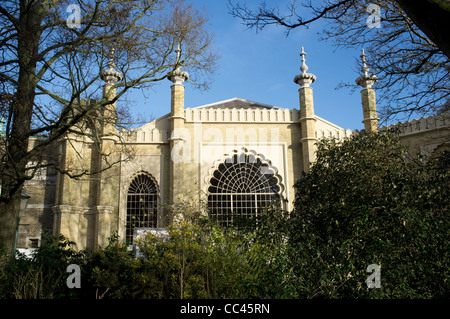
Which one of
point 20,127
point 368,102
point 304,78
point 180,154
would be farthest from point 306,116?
point 20,127

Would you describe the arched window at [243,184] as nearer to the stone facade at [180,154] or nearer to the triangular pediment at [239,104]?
the stone facade at [180,154]

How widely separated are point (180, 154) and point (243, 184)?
3520 millimetres

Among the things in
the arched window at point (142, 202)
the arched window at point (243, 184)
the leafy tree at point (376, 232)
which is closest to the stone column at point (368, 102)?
the arched window at point (243, 184)

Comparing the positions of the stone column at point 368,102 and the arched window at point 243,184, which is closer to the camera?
the arched window at point 243,184

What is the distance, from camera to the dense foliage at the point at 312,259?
5.45 m

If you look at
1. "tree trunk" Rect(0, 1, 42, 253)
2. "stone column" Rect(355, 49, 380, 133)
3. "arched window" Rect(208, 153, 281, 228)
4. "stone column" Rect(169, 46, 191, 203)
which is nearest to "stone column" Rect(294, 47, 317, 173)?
"arched window" Rect(208, 153, 281, 228)

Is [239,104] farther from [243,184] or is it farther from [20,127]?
[20,127]

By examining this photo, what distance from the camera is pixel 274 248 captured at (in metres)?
6.46

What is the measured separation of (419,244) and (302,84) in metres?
16.0

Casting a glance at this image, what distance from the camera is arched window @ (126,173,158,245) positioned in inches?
750

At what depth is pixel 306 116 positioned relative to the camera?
20172 millimetres

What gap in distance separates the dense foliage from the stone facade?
11548 mm

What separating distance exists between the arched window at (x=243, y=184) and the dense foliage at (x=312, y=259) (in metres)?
11.9

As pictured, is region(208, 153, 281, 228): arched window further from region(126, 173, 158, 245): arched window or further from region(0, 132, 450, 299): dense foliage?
region(0, 132, 450, 299): dense foliage
